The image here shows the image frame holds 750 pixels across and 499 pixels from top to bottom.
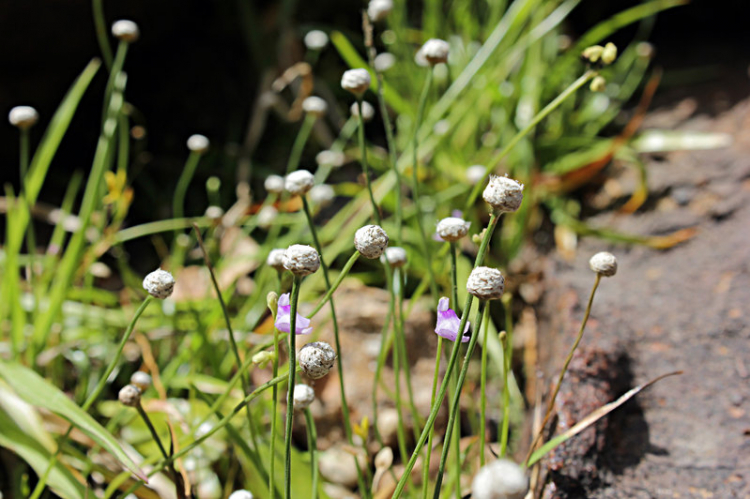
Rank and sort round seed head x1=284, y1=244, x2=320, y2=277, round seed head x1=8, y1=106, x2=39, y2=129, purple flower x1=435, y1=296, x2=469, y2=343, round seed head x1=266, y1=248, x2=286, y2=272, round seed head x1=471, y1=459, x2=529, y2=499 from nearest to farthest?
1. round seed head x1=471, y1=459, x2=529, y2=499
2. round seed head x1=284, y1=244, x2=320, y2=277
3. purple flower x1=435, y1=296, x2=469, y2=343
4. round seed head x1=266, y1=248, x2=286, y2=272
5. round seed head x1=8, y1=106, x2=39, y2=129

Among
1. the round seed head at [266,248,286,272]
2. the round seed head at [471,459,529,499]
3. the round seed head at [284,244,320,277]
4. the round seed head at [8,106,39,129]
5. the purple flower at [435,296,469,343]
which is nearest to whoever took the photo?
the round seed head at [471,459,529,499]

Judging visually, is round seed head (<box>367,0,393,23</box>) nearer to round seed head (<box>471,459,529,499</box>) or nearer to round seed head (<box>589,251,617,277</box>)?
round seed head (<box>589,251,617,277</box>)

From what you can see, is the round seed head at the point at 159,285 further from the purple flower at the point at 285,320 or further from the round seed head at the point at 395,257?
the round seed head at the point at 395,257

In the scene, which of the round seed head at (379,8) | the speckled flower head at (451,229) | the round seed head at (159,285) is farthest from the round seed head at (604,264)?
the round seed head at (379,8)

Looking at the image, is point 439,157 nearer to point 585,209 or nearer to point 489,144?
point 489,144

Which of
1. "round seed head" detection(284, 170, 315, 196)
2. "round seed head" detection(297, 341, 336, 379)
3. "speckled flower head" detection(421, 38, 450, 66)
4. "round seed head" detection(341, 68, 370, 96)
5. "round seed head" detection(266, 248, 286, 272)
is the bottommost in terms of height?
"round seed head" detection(297, 341, 336, 379)

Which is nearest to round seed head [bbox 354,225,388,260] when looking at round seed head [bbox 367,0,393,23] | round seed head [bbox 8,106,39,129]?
round seed head [bbox 367,0,393,23]

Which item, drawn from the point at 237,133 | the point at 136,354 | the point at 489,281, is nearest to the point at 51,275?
the point at 136,354
